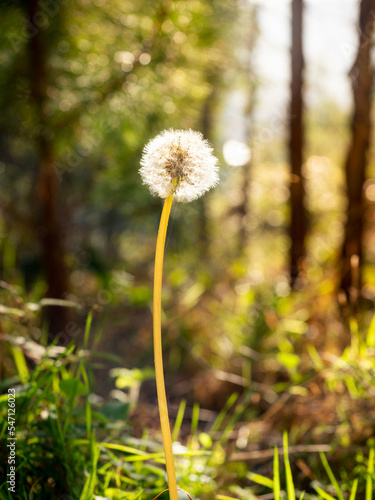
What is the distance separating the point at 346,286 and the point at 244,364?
31.2 inches

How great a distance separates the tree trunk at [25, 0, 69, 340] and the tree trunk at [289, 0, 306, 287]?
5.17 feet

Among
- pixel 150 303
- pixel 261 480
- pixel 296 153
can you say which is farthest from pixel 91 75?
pixel 261 480

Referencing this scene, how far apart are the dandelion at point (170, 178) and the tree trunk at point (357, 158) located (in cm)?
175

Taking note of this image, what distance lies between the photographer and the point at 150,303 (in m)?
3.06

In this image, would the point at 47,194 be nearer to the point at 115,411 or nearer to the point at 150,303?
the point at 150,303

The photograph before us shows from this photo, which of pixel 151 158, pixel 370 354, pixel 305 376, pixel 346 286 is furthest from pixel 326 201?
pixel 151 158

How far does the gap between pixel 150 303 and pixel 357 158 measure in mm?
1708

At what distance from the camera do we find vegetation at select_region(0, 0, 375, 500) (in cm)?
128

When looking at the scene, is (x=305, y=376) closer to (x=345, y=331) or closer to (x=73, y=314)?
(x=345, y=331)

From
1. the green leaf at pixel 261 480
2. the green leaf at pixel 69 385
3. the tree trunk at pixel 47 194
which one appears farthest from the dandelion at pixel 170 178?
the tree trunk at pixel 47 194

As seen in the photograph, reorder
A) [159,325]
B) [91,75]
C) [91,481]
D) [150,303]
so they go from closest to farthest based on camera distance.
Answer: [159,325]
[91,481]
[91,75]
[150,303]

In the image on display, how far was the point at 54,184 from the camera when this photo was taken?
2764 millimetres

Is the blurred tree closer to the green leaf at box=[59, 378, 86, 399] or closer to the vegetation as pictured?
the vegetation

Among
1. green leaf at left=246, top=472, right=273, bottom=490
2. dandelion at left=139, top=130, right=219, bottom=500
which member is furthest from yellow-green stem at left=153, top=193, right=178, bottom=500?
green leaf at left=246, top=472, right=273, bottom=490
